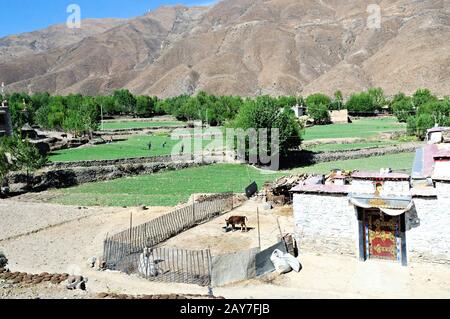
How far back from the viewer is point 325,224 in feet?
56.0

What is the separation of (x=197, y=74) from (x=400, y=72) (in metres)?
81.6

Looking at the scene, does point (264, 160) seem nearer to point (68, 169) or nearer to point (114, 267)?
point (68, 169)

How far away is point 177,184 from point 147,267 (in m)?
20.9

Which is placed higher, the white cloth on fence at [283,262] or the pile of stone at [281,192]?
the pile of stone at [281,192]

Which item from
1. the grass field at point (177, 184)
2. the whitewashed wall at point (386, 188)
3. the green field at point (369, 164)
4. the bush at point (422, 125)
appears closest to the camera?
the whitewashed wall at point (386, 188)

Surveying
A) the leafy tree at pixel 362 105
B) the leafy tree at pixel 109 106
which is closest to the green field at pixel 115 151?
the leafy tree at pixel 109 106

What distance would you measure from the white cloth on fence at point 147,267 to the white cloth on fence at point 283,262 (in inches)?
159

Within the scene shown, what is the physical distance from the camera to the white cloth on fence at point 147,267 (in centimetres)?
1548

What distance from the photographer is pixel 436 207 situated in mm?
15109

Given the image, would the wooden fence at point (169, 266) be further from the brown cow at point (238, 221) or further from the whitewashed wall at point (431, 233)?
the whitewashed wall at point (431, 233)

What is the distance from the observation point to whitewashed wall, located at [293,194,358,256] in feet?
54.4

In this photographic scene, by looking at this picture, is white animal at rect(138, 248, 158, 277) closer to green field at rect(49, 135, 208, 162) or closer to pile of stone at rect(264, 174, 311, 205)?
pile of stone at rect(264, 174, 311, 205)

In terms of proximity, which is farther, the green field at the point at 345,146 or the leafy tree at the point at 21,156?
the green field at the point at 345,146

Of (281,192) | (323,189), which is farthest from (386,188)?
(281,192)
